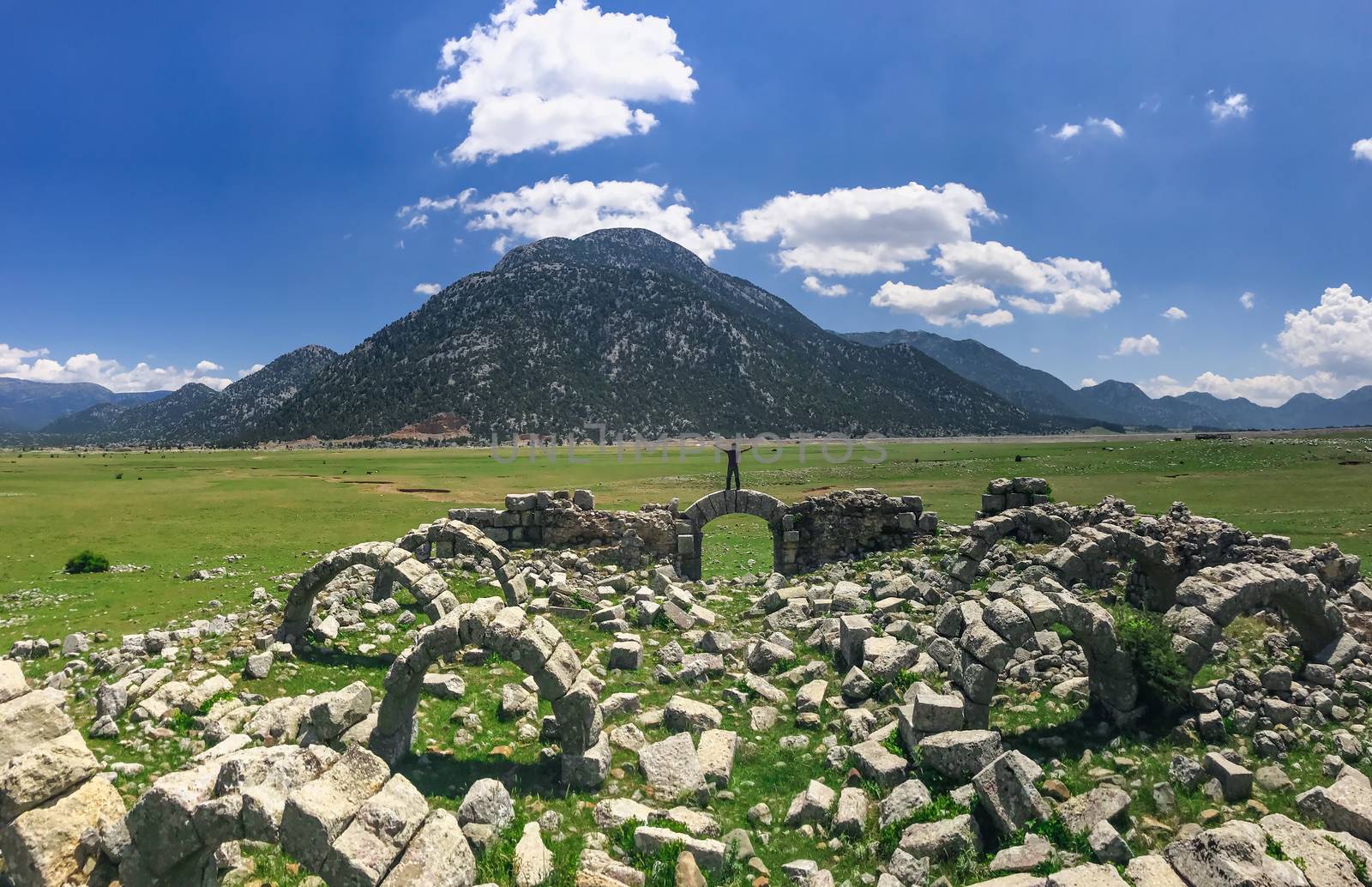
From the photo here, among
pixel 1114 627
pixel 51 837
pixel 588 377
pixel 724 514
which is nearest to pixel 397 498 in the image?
pixel 724 514

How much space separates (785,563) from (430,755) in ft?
50.4

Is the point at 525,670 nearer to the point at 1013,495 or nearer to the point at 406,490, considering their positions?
the point at 1013,495

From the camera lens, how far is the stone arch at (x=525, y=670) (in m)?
9.09

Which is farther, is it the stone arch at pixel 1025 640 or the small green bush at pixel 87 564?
the small green bush at pixel 87 564

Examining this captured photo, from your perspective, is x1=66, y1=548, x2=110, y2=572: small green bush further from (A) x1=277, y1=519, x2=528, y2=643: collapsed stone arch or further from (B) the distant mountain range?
(B) the distant mountain range

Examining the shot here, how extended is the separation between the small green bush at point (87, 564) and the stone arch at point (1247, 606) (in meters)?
31.1

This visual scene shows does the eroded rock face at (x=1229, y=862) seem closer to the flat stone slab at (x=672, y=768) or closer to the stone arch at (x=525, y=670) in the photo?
the flat stone slab at (x=672, y=768)

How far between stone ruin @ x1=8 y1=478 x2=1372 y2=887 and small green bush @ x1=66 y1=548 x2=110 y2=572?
40.6 feet

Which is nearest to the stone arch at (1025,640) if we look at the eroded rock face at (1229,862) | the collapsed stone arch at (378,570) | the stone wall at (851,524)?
the eroded rock face at (1229,862)

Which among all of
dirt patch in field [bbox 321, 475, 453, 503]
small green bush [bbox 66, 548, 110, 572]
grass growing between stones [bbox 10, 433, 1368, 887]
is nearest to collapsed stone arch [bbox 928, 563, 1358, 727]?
grass growing between stones [bbox 10, 433, 1368, 887]

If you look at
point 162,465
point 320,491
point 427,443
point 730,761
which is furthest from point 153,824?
point 427,443

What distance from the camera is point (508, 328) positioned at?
17600 cm

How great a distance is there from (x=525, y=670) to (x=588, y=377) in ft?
532

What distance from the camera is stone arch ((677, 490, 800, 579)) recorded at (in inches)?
875
